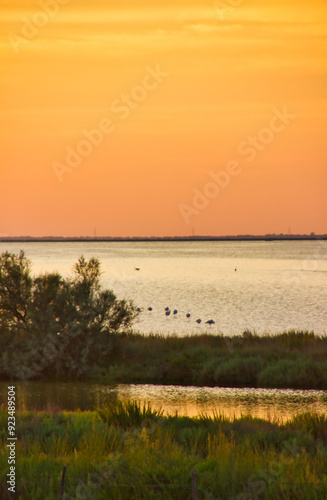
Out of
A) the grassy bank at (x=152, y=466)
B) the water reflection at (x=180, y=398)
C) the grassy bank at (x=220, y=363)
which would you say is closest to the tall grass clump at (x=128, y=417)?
the grassy bank at (x=152, y=466)

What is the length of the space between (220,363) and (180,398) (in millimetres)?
3853

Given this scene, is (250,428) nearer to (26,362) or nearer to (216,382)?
(216,382)

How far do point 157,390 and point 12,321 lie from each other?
7.21m

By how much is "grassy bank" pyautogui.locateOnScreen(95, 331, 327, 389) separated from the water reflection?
0.84 metres

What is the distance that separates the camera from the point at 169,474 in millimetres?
8375

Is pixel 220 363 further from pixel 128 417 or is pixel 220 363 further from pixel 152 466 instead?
pixel 152 466

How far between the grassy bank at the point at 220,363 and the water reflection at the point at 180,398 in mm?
844

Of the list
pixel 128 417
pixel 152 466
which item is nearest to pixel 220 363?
pixel 128 417

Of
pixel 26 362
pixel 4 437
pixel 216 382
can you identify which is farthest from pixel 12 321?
pixel 4 437

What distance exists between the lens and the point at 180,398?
66.5ft

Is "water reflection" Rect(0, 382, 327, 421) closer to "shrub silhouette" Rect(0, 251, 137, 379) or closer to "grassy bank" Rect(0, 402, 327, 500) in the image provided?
"shrub silhouette" Rect(0, 251, 137, 379)

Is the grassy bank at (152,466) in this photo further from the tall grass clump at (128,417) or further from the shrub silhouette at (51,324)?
the shrub silhouette at (51,324)

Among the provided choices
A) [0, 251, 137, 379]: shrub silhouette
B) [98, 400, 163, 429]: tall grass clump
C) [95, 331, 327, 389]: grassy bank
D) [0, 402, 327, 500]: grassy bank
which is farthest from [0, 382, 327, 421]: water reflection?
[0, 402, 327, 500]: grassy bank

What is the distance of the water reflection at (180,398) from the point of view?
18.5 m
